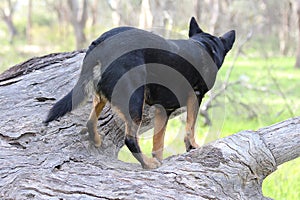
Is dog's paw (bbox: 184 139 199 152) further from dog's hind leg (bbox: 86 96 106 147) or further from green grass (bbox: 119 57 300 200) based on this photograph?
dog's hind leg (bbox: 86 96 106 147)

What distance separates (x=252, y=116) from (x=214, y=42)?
19.2 feet

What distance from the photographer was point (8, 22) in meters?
35.1

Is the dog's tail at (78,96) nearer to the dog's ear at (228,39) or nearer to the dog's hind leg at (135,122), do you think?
the dog's hind leg at (135,122)

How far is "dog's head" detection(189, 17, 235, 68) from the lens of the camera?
156 inches

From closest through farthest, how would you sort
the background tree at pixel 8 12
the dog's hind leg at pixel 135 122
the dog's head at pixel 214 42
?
the dog's hind leg at pixel 135 122, the dog's head at pixel 214 42, the background tree at pixel 8 12

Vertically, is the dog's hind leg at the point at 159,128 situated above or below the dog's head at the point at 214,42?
below

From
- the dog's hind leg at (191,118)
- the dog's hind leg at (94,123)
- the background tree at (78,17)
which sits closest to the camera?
the dog's hind leg at (94,123)

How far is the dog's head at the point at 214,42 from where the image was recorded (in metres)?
3.97

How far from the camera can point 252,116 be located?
9.65m

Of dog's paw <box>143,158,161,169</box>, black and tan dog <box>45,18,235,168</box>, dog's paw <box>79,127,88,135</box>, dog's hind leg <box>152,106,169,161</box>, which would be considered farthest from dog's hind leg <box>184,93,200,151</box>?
dog's paw <box>79,127,88,135</box>

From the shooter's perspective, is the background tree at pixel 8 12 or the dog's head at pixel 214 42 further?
the background tree at pixel 8 12

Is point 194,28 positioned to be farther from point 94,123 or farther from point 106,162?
point 106,162

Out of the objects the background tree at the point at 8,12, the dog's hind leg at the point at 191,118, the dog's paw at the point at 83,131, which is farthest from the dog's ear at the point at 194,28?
the background tree at the point at 8,12

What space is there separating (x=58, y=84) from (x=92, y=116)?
0.92 m
